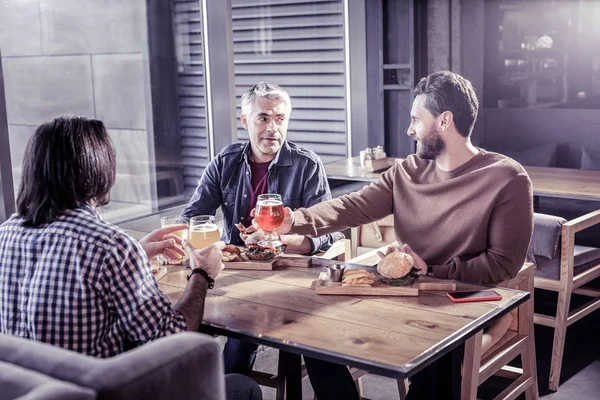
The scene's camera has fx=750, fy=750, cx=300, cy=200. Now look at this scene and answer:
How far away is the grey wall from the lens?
3.17 metres

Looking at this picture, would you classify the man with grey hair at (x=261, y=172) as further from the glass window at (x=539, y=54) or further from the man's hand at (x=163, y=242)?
the glass window at (x=539, y=54)

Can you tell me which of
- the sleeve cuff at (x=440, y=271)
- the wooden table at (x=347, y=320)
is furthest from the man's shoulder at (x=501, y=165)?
the wooden table at (x=347, y=320)

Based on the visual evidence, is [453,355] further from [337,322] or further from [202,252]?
[202,252]

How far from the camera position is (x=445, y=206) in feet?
8.88

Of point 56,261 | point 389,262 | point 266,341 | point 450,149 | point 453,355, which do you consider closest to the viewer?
point 56,261

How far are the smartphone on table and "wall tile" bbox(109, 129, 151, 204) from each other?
2.18 metres

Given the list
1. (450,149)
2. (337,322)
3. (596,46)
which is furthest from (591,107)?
(337,322)

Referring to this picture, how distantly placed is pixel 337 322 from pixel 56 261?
2.40 ft

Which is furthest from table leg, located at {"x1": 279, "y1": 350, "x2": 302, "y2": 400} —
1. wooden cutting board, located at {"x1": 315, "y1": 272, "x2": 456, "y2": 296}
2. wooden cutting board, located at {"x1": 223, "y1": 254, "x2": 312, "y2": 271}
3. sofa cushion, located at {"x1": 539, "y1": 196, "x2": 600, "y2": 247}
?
sofa cushion, located at {"x1": 539, "y1": 196, "x2": 600, "y2": 247}

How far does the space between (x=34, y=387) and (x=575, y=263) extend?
3117 millimetres

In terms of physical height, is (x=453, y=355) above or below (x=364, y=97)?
below

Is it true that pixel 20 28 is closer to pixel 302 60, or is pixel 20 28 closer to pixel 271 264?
pixel 271 264

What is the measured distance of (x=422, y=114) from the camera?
276 centimetres

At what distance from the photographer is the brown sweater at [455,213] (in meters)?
2.56
